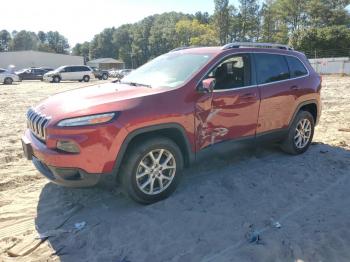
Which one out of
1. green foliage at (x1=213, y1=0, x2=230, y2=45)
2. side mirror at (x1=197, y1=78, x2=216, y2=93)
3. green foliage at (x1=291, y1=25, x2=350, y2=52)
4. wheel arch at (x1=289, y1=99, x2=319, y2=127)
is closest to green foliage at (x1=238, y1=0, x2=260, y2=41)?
green foliage at (x1=213, y1=0, x2=230, y2=45)

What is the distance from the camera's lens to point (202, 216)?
4258 millimetres

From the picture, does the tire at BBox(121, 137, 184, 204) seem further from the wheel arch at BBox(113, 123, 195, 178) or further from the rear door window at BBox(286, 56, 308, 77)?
the rear door window at BBox(286, 56, 308, 77)

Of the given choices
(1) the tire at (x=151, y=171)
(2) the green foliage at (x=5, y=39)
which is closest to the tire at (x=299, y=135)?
(1) the tire at (x=151, y=171)

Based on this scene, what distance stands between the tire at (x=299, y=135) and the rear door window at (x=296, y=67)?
0.65m

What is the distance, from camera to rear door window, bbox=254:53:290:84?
18.6ft

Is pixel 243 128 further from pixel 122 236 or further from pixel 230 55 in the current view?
pixel 122 236

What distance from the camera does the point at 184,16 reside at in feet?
451

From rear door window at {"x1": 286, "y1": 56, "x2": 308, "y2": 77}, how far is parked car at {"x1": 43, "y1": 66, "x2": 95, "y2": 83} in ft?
109

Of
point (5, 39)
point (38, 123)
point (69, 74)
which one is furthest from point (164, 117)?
point (5, 39)

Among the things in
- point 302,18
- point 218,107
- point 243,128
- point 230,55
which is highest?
point 302,18

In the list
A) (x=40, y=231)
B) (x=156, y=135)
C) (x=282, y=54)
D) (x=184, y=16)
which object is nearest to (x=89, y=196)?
(x=40, y=231)

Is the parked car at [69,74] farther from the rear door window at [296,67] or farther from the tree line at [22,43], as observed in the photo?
the tree line at [22,43]

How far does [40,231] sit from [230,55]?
324 centimetres

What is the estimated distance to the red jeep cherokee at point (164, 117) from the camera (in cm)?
399
